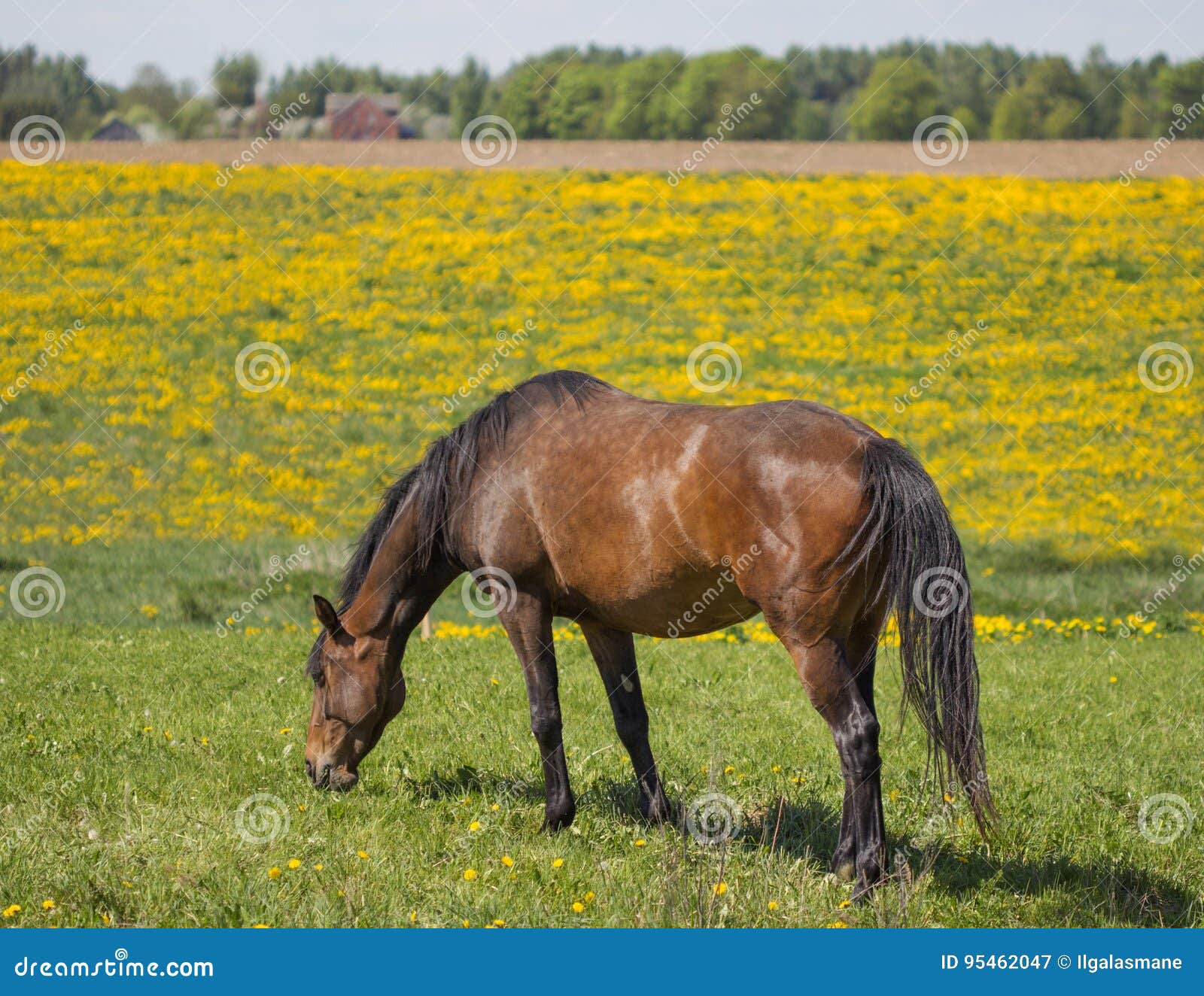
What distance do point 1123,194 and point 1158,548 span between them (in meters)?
16.0

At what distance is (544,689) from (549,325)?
1672 cm

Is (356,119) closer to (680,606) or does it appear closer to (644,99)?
(644,99)

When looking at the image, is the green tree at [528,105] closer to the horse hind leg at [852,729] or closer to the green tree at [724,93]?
the green tree at [724,93]

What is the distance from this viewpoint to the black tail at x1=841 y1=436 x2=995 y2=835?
541cm

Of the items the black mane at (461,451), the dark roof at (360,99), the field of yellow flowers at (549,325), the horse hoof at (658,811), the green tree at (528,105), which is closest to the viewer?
the horse hoof at (658,811)

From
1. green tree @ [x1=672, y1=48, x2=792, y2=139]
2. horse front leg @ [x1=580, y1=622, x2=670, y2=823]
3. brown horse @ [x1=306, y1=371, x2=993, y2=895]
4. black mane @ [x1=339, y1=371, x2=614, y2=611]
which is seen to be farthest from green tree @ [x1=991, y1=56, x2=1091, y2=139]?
brown horse @ [x1=306, y1=371, x2=993, y2=895]

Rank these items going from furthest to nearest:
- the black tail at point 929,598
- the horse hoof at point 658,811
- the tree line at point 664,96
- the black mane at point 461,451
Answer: the tree line at point 664,96 → the black mane at point 461,451 → the horse hoof at point 658,811 → the black tail at point 929,598

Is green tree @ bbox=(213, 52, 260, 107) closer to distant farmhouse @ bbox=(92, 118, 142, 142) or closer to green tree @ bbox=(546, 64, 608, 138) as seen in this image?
distant farmhouse @ bbox=(92, 118, 142, 142)

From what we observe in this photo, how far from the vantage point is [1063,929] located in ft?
16.1

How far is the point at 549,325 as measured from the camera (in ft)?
Result: 74.6

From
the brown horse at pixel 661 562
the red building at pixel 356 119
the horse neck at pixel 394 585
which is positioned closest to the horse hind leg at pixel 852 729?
the brown horse at pixel 661 562

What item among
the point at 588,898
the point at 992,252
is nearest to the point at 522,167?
the point at 992,252

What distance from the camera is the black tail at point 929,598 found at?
541cm

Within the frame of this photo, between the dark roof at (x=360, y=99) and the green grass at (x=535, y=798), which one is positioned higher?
the dark roof at (x=360, y=99)
